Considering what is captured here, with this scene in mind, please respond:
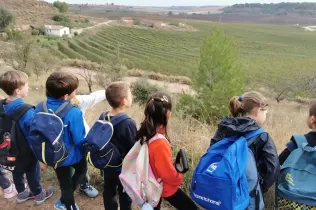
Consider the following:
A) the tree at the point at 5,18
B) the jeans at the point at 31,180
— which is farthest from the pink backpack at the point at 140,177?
the tree at the point at 5,18

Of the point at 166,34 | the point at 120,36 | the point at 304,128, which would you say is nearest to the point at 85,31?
the point at 120,36

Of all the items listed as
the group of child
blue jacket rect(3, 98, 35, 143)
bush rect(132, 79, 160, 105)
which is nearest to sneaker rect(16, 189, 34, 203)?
the group of child

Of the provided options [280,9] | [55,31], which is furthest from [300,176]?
[280,9]

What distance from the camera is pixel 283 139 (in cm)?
Answer: 407

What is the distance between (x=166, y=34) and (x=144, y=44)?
14956mm

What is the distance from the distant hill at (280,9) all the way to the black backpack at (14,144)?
170m

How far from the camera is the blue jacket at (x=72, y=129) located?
7.70ft

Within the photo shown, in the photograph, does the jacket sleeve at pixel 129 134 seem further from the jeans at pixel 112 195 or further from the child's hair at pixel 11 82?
the child's hair at pixel 11 82

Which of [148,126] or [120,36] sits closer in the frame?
[148,126]

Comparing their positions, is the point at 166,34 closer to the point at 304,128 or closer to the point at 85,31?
the point at 85,31

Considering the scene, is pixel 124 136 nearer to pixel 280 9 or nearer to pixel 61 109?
pixel 61 109

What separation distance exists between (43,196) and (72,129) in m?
0.94

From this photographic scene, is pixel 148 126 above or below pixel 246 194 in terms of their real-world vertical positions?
above

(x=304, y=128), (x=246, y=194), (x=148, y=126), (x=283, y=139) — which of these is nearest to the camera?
(x=246, y=194)
